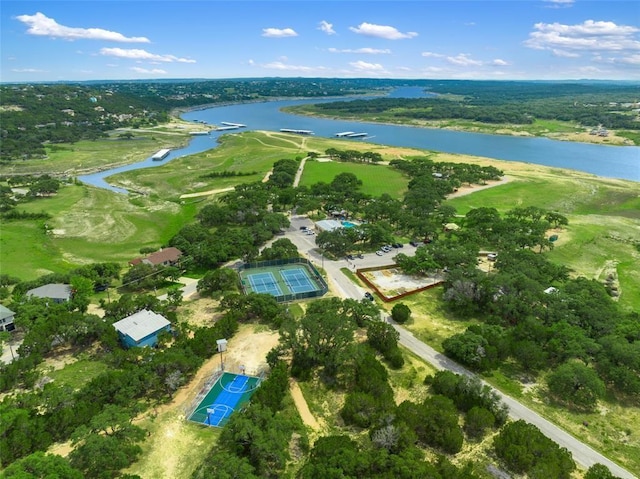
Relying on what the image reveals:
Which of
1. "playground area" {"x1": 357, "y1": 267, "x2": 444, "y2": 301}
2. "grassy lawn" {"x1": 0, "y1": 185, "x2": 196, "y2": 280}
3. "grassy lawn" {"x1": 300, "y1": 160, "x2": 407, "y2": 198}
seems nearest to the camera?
"playground area" {"x1": 357, "y1": 267, "x2": 444, "y2": 301}

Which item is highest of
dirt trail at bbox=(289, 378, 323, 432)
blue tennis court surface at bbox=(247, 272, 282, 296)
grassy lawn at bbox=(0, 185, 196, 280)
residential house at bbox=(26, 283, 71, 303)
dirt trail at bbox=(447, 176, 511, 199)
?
residential house at bbox=(26, 283, 71, 303)

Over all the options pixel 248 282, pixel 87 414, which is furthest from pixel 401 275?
pixel 87 414

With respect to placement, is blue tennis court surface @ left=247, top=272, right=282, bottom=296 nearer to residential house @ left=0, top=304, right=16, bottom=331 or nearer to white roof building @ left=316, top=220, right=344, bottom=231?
white roof building @ left=316, top=220, right=344, bottom=231

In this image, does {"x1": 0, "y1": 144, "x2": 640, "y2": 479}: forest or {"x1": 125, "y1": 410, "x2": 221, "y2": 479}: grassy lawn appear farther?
{"x1": 125, "y1": 410, "x2": 221, "y2": 479}: grassy lawn

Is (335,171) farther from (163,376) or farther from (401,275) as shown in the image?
(163,376)

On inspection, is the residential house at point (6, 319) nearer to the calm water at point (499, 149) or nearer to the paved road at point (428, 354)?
the paved road at point (428, 354)

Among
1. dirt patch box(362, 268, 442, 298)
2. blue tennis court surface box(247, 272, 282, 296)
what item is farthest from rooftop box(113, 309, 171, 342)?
dirt patch box(362, 268, 442, 298)

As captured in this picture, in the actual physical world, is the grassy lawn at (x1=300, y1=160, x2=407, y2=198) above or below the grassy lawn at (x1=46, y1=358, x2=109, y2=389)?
above
